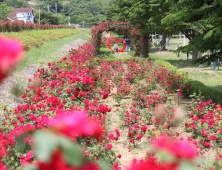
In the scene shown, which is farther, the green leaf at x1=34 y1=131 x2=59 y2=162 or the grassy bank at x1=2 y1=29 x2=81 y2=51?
the grassy bank at x1=2 y1=29 x2=81 y2=51

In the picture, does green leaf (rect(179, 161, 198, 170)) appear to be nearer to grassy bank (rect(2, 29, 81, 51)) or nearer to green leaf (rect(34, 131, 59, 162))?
green leaf (rect(34, 131, 59, 162))

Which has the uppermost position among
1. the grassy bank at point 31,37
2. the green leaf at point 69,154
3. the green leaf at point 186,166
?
the grassy bank at point 31,37

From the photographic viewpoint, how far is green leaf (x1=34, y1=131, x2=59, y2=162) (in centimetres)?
31

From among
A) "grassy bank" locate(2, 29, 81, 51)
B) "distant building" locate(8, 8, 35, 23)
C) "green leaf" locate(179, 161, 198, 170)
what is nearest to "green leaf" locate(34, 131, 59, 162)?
"green leaf" locate(179, 161, 198, 170)

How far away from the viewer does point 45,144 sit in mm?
312

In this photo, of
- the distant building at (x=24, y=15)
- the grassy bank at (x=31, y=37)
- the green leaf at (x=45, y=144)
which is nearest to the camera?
the green leaf at (x=45, y=144)

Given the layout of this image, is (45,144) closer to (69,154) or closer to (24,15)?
(69,154)

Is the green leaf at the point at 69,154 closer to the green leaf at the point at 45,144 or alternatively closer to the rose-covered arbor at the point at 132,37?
the green leaf at the point at 45,144

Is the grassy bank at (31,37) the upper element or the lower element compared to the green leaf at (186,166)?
upper

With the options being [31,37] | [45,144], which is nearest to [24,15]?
[31,37]

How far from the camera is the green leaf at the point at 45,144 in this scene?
31cm

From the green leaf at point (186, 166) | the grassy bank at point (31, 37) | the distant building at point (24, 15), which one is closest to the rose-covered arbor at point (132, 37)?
the grassy bank at point (31, 37)

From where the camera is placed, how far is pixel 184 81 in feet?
27.6

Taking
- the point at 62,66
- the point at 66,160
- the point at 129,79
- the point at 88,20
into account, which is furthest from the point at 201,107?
the point at 88,20
